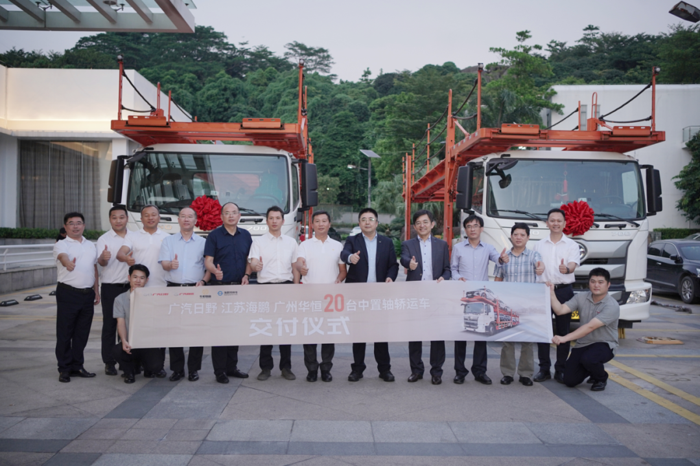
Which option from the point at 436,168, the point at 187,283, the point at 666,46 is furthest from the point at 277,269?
the point at 666,46

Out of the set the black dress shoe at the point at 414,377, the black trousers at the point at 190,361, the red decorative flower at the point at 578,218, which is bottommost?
the black dress shoe at the point at 414,377

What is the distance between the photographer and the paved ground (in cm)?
389

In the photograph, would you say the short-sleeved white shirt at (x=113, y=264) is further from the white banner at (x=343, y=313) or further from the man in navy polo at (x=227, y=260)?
the man in navy polo at (x=227, y=260)

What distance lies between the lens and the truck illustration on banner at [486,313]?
5691mm

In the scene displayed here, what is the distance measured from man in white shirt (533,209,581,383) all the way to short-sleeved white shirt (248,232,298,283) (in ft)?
8.68

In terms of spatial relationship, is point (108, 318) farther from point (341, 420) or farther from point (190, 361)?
point (341, 420)

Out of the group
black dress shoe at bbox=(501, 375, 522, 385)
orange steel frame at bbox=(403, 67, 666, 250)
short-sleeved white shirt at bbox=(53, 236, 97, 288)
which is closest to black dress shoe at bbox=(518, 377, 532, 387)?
black dress shoe at bbox=(501, 375, 522, 385)

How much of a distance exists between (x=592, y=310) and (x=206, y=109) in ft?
197

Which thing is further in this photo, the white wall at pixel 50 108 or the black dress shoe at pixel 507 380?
the white wall at pixel 50 108

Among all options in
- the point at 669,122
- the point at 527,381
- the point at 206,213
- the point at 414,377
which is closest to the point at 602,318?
the point at 527,381

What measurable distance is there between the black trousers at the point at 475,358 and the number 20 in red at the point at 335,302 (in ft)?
4.11

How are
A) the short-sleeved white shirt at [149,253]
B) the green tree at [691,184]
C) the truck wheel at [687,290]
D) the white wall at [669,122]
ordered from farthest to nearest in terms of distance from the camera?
the white wall at [669,122]
the green tree at [691,184]
the truck wheel at [687,290]
the short-sleeved white shirt at [149,253]

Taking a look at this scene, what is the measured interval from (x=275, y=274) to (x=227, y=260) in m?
0.51

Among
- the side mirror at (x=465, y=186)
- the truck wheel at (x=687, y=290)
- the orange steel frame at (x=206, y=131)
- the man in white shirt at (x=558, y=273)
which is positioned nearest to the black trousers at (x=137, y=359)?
the orange steel frame at (x=206, y=131)
